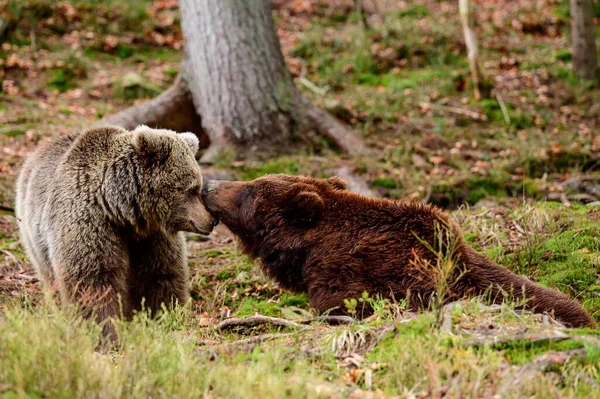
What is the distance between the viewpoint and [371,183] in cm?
954

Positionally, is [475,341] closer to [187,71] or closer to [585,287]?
[585,287]

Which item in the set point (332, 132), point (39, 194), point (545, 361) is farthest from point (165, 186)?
point (332, 132)

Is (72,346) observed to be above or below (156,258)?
above

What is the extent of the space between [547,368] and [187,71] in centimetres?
787

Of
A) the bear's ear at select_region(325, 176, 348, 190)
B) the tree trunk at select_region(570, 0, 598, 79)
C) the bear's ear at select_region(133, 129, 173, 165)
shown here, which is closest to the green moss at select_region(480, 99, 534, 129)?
the tree trunk at select_region(570, 0, 598, 79)

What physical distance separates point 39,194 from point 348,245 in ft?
9.08

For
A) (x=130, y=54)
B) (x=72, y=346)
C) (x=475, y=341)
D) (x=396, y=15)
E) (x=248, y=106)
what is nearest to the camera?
(x=72, y=346)

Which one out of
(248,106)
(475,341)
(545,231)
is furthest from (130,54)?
(475,341)

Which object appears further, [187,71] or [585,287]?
[187,71]

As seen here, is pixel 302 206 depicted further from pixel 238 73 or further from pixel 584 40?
pixel 584 40

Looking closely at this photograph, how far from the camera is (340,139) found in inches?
411

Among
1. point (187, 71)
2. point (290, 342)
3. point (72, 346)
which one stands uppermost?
point (187, 71)

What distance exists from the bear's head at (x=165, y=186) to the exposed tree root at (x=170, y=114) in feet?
14.4

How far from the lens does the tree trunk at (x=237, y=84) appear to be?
9773 mm
